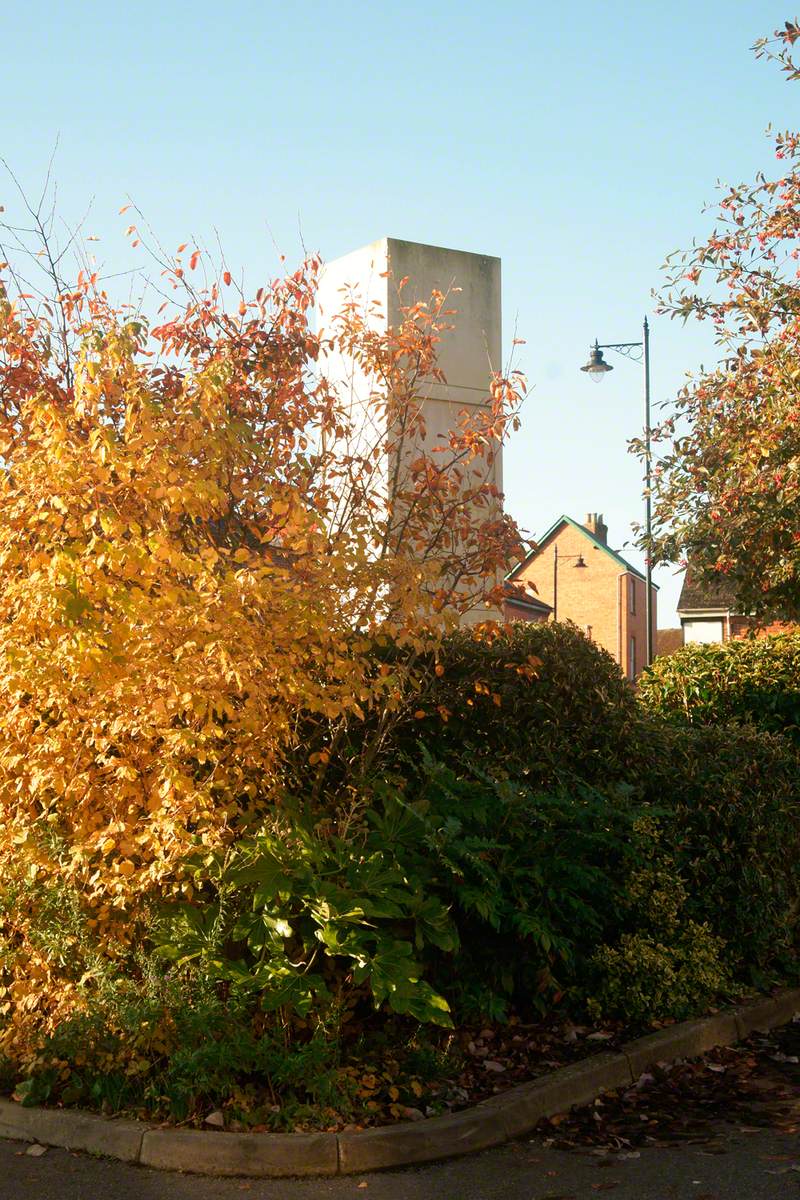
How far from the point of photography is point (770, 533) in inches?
493

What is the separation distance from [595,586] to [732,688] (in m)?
49.0

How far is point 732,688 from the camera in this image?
1170 cm

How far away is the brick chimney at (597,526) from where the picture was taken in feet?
208

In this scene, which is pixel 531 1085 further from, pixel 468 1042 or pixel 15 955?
pixel 15 955

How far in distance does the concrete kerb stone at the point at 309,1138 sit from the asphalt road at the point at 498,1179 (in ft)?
0.22

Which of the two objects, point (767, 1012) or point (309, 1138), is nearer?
point (309, 1138)

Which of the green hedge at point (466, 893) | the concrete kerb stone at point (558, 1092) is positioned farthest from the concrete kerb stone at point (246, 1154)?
the concrete kerb stone at point (558, 1092)

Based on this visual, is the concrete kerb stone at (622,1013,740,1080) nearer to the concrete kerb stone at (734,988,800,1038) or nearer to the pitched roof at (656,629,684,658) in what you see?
the concrete kerb stone at (734,988,800,1038)

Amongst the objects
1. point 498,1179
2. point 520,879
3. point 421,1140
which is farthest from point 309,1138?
point 520,879

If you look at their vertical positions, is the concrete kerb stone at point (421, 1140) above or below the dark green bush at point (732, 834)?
below

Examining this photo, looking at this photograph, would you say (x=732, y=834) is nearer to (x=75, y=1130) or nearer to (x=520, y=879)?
(x=520, y=879)

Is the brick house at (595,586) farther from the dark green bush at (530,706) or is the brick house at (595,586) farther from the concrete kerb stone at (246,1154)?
the concrete kerb stone at (246,1154)

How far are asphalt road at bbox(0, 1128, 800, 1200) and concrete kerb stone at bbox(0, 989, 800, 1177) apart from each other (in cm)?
7

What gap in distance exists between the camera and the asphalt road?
5121 mm
